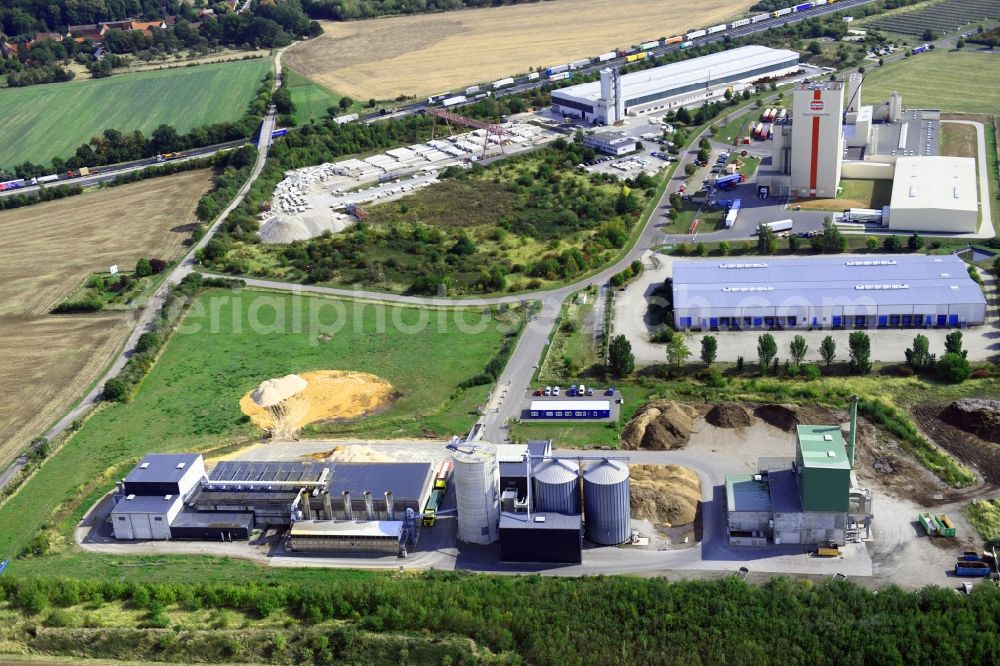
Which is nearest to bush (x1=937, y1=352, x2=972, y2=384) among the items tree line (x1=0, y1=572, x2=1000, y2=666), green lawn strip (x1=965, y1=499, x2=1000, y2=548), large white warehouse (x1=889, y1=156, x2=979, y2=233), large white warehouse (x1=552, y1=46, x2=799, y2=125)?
green lawn strip (x1=965, y1=499, x2=1000, y2=548)

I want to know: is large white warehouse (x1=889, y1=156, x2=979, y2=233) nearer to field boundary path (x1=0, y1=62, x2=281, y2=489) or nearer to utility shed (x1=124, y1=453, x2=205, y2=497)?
utility shed (x1=124, y1=453, x2=205, y2=497)

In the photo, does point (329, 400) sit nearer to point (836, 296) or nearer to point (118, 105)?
point (836, 296)

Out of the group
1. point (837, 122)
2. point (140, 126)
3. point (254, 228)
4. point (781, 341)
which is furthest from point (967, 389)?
point (140, 126)

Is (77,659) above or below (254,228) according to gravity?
below

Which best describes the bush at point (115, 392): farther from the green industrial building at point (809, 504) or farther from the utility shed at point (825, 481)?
the utility shed at point (825, 481)

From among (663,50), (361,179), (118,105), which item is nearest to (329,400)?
(361,179)

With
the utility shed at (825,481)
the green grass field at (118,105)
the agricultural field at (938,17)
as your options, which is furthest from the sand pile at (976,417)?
the agricultural field at (938,17)

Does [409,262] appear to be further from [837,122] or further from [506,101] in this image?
[506,101]
